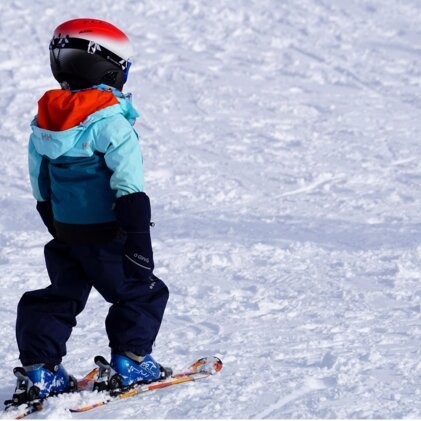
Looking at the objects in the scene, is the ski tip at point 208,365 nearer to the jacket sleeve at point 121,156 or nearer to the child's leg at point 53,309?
the child's leg at point 53,309

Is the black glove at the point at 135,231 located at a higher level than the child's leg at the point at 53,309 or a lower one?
higher

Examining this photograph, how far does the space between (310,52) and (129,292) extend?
954 centimetres

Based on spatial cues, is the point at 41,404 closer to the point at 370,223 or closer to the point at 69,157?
the point at 69,157

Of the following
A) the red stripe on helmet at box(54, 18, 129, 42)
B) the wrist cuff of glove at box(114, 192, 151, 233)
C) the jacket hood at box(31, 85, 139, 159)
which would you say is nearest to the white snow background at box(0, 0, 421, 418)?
the wrist cuff of glove at box(114, 192, 151, 233)

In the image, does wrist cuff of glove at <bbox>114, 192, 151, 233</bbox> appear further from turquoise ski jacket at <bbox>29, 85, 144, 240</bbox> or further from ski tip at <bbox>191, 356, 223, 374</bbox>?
ski tip at <bbox>191, 356, 223, 374</bbox>

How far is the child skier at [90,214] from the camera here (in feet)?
11.7

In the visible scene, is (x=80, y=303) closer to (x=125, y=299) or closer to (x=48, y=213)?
(x=125, y=299)

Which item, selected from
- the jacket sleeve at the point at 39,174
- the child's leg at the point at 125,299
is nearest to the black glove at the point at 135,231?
the child's leg at the point at 125,299

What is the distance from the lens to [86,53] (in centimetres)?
364

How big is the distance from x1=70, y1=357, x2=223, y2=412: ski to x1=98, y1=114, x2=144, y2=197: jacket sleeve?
90 centimetres

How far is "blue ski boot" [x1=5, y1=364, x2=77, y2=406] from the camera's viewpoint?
381cm

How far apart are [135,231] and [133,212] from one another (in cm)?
8

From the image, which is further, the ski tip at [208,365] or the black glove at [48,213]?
the ski tip at [208,365]

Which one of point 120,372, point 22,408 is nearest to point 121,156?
point 120,372
